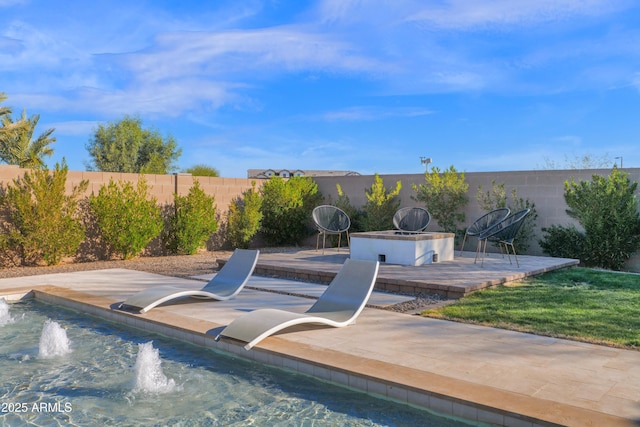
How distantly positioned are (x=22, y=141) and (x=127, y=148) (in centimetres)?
909

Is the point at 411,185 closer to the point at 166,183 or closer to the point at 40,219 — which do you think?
the point at 166,183

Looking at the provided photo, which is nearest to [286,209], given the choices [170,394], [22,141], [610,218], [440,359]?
[610,218]

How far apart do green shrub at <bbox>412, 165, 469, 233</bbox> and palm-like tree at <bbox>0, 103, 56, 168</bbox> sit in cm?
1967

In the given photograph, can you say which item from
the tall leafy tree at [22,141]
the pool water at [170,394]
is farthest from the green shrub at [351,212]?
the tall leafy tree at [22,141]

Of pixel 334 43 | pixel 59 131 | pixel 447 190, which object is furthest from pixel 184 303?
pixel 59 131

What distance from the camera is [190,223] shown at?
12883 millimetres

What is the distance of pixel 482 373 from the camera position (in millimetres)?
3889

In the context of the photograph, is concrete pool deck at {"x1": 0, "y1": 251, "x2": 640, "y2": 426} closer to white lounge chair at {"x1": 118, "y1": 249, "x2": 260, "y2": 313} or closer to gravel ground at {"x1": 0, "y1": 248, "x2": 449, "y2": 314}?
white lounge chair at {"x1": 118, "y1": 249, "x2": 260, "y2": 313}

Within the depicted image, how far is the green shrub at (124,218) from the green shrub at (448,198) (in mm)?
6548

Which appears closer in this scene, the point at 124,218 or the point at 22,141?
the point at 124,218

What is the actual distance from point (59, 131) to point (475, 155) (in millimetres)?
23172

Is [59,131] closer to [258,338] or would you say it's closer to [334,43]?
[334,43]

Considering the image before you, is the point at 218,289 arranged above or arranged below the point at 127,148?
below

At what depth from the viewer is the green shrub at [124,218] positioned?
11.6 meters
